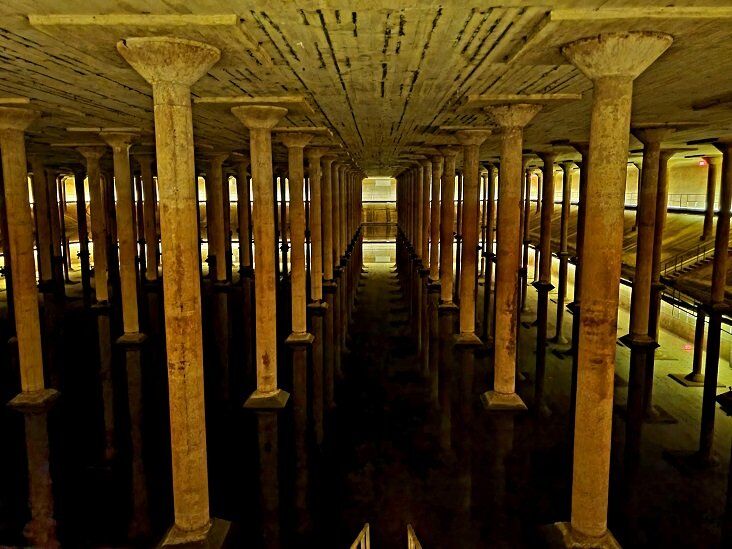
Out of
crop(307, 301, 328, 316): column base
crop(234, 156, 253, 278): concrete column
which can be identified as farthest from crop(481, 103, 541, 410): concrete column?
crop(234, 156, 253, 278): concrete column

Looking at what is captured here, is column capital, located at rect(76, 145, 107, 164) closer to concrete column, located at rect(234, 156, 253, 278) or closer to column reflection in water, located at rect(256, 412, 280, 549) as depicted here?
concrete column, located at rect(234, 156, 253, 278)

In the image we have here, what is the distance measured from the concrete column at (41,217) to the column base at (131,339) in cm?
811

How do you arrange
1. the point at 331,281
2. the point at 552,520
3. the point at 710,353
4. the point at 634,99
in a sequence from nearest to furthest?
the point at 552,520, the point at 634,99, the point at 710,353, the point at 331,281

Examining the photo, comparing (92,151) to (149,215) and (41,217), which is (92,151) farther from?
(41,217)

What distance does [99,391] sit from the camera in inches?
396

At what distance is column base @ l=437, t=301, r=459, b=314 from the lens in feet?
54.7

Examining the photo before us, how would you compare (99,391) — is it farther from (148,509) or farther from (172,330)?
(172,330)

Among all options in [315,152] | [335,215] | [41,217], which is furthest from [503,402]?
[41,217]

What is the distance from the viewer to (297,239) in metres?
12.4

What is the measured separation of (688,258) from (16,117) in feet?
70.9

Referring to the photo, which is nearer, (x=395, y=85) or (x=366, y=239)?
(x=395, y=85)

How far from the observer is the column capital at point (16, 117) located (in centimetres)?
841

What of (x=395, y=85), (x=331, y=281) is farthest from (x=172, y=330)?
(x=331, y=281)

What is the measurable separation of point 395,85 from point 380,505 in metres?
5.32
